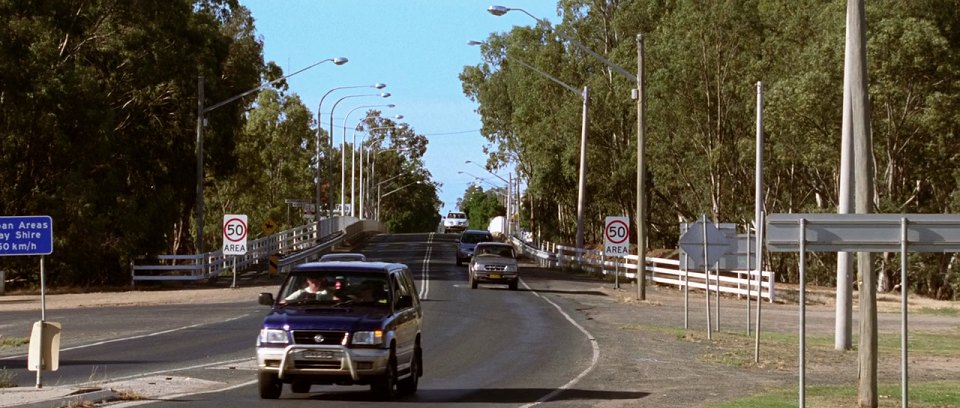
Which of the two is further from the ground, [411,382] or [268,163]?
[268,163]

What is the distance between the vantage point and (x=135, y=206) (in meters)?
54.2

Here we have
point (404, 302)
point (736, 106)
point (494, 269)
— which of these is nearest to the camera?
point (404, 302)

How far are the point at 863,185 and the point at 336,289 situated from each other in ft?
21.7

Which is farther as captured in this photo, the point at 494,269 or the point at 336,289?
the point at 494,269

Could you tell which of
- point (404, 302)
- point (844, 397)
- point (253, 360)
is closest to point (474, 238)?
point (253, 360)

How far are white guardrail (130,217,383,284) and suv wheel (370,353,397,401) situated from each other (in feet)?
117

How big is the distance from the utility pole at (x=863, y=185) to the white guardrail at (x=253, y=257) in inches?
1452

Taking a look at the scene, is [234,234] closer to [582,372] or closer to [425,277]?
[425,277]

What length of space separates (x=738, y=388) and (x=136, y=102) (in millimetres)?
44904

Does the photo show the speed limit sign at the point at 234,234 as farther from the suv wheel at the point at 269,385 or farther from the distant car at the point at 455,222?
the distant car at the point at 455,222

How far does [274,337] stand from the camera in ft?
55.7

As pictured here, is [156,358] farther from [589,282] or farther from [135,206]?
[589,282]

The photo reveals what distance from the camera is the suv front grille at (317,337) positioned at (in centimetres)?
1686

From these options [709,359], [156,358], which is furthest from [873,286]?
[156,358]
